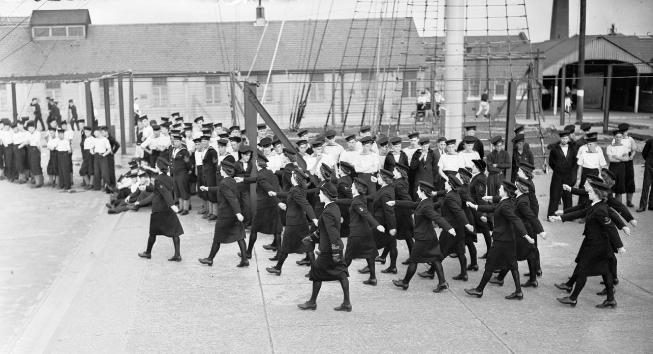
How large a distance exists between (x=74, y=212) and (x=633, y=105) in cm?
3263

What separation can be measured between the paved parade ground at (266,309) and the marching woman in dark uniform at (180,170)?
7.23 feet

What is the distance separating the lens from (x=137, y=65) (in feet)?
125

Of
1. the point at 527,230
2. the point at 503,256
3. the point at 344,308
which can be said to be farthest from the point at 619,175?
the point at 344,308

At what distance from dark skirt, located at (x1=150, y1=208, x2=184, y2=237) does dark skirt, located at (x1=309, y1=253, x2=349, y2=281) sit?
304 cm

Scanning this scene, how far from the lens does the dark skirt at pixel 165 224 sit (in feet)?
→ 33.7

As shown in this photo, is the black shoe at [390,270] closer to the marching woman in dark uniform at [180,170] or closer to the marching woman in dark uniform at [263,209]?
the marching woman in dark uniform at [263,209]

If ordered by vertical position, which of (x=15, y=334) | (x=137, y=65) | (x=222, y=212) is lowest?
(x=15, y=334)

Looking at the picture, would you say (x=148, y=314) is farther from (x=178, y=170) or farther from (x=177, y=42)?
(x=177, y=42)

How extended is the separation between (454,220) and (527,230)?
0.94m

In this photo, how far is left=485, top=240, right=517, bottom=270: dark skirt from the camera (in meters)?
8.45

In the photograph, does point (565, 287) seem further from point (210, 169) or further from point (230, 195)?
point (210, 169)

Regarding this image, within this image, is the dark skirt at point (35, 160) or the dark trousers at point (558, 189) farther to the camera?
the dark skirt at point (35, 160)

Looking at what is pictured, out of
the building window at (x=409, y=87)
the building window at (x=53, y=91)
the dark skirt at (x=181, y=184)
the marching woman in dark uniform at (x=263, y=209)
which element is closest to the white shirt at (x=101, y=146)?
the dark skirt at (x=181, y=184)

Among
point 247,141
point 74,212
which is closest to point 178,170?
point 247,141
